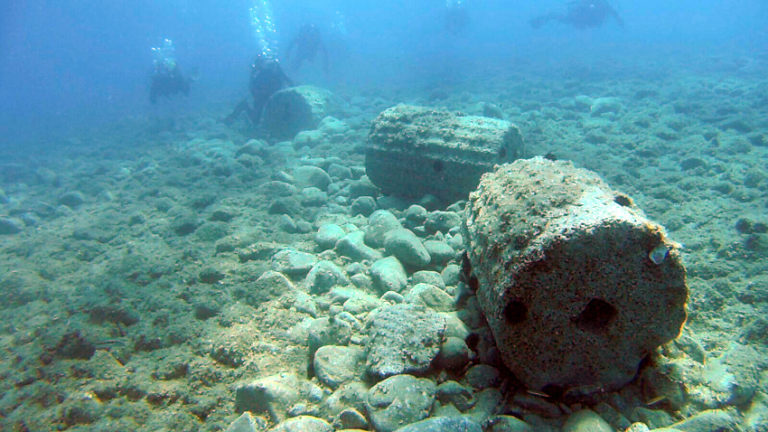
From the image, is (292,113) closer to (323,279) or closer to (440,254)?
(323,279)

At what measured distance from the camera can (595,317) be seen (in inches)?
91.0

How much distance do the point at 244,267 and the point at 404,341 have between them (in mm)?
2913

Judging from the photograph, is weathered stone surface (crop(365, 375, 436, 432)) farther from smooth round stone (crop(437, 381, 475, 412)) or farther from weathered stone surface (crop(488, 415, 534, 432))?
weathered stone surface (crop(488, 415, 534, 432))

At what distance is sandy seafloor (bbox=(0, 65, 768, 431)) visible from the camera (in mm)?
2875

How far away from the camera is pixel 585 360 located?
233 centimetres

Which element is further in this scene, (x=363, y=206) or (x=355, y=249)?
(x=363, y=206)

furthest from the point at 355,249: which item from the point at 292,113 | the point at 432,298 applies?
the point at 292,113

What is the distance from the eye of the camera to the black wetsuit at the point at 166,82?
16736 mm

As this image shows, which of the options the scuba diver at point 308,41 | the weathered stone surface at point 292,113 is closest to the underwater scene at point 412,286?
the weathered stone surface at point 292,113

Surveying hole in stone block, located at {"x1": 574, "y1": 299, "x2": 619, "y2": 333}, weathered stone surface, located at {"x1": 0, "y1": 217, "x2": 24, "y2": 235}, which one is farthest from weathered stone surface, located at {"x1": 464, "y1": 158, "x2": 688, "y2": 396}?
weathered stone surface, located at {"x1": 0, "y1": 217, "x2": 24, "y2": 235}

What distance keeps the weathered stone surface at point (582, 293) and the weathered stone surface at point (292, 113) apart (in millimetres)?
11098

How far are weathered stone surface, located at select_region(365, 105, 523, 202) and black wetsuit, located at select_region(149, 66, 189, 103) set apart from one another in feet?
48.1

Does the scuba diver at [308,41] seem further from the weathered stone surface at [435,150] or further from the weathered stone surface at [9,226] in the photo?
the weathered stone surface at [435,150]

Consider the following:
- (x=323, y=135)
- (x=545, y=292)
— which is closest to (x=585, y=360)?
(x=545, y=292)
